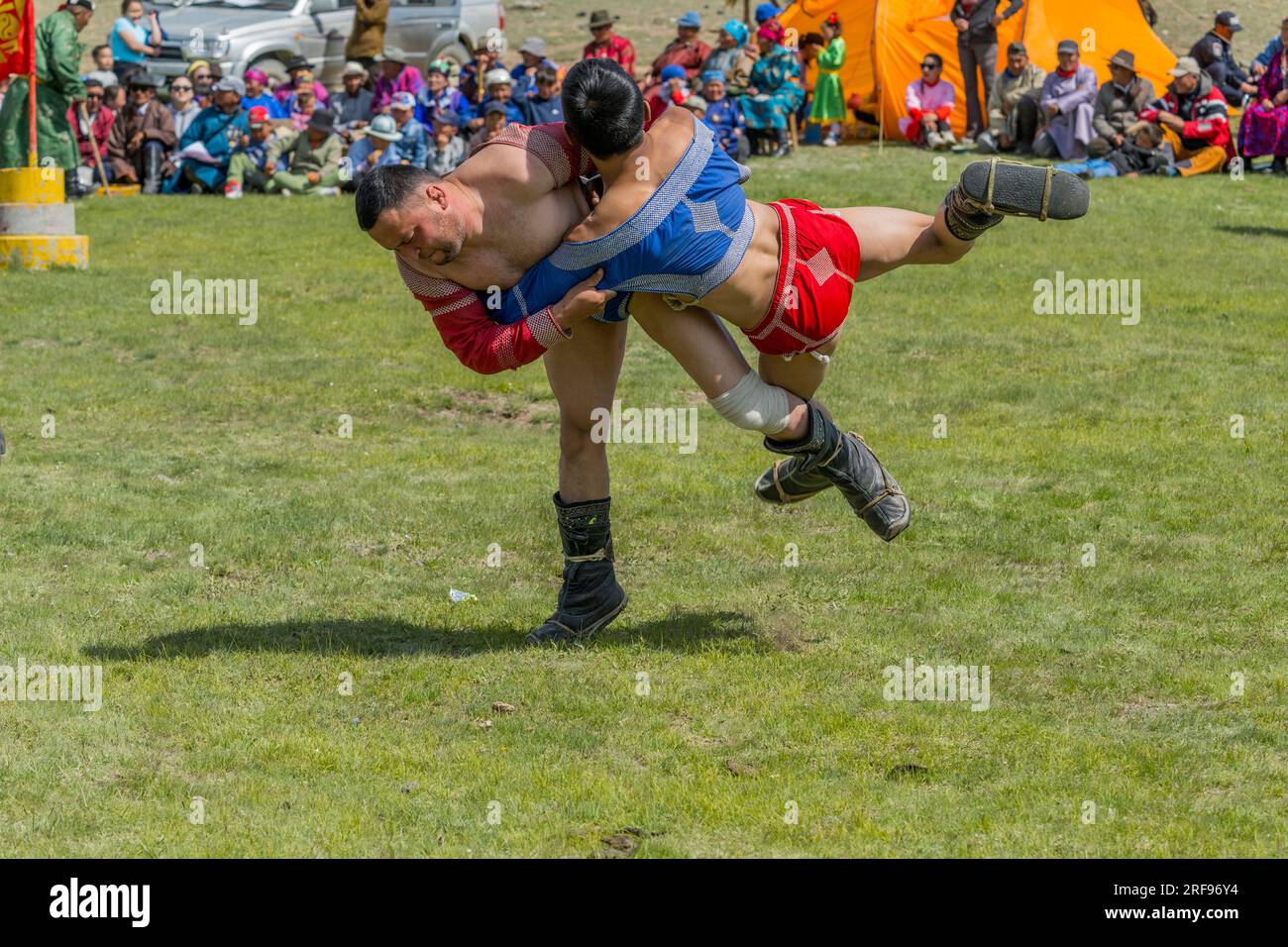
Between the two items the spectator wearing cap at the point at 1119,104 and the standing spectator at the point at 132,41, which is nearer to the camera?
the spectator wearing cap at the point at 1119,104

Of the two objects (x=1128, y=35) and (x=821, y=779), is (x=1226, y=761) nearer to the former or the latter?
(x=821, y=779)

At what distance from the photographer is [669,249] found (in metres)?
5.71

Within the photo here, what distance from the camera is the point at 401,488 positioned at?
8703mm

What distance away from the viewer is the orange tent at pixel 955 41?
68.0 feet

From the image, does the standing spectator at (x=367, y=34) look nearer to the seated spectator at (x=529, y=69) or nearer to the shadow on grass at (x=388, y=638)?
the seated spectator at (x=529, y=69)

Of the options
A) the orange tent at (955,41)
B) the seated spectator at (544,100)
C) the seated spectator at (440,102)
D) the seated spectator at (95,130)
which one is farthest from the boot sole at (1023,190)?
the seated spectator at (95,130)

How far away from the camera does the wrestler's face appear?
553cm

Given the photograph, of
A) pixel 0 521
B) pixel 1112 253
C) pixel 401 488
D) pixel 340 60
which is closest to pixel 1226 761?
pixel 401 488

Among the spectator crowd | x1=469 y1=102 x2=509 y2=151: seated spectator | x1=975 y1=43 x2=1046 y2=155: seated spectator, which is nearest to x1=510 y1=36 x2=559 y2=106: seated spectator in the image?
the spectator crowd

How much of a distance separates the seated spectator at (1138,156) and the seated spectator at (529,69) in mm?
5924

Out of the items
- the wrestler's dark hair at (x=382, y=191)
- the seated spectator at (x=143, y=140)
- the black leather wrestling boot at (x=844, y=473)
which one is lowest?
the seated spectator at (x=143, y=140)

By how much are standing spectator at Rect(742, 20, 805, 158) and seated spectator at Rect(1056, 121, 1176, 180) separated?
3234mm

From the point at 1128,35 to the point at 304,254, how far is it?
36.9 feet
